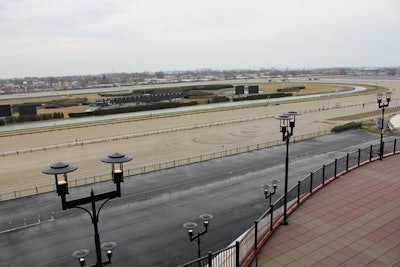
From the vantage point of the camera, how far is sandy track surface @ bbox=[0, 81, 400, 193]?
36.7 metres

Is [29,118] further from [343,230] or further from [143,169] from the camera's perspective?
[343,230]

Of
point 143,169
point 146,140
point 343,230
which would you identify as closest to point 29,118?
point 146,140

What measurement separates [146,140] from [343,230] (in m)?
39.3

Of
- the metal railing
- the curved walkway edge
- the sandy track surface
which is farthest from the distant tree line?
the curved walkway edge

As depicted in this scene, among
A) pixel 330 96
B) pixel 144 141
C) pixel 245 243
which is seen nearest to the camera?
pixel 245 243

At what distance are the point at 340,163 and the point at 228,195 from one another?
8.01 m

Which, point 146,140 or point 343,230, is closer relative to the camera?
point 343,230

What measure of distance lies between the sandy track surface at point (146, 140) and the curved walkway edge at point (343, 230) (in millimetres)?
23678

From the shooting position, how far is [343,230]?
12828mm

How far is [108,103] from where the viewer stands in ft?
300

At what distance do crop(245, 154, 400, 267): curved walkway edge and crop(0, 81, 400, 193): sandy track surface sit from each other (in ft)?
77.7

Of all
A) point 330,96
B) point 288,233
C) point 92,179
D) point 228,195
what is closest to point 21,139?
point 92,179

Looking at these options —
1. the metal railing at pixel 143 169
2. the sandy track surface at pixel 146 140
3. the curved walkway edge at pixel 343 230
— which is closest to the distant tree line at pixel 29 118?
the sandy track surface at pixel 146 140

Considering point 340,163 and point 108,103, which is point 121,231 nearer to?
point 340,163
